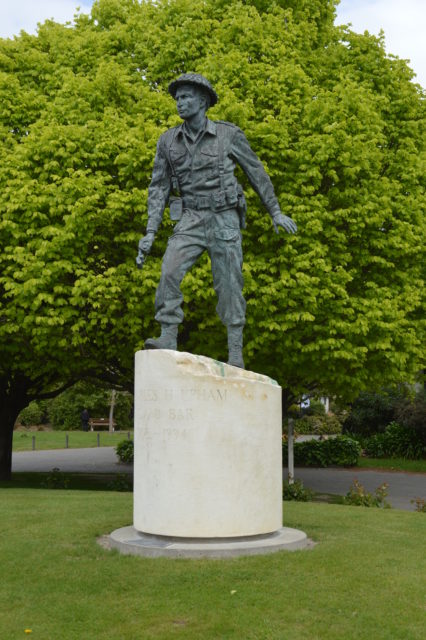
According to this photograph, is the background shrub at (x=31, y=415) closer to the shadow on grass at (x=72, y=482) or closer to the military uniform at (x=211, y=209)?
the shadow on grass at (x=72, y=482)

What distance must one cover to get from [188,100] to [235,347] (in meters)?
2.97

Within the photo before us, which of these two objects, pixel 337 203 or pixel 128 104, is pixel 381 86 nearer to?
pixel 337 203

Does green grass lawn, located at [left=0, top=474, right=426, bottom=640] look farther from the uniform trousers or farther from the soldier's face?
the soldier's face

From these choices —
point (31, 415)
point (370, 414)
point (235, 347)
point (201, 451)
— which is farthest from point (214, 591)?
point (31, 415)

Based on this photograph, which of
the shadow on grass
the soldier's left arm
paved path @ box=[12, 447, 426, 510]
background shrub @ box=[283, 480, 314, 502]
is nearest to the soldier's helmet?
the soldier's left arm

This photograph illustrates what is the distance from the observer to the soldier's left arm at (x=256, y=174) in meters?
9.18

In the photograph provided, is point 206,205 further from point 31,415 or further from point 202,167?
point 31,415

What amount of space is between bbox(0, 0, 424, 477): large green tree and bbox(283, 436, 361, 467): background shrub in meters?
11.1

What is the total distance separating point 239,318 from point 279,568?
3.02 metres

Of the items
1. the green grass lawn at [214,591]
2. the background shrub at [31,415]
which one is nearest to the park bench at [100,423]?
the background shrub at [31,415]

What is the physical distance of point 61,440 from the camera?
41.7m

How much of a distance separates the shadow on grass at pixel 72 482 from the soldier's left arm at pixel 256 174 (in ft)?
34.4

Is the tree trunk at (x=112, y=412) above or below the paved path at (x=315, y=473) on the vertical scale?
above

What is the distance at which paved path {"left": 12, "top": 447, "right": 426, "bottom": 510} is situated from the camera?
68.7ft
